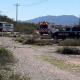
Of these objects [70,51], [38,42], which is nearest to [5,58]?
[70,51]

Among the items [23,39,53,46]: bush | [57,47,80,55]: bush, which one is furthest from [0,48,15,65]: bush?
[23,39,53,46]: bush

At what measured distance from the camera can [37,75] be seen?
60.0 ft

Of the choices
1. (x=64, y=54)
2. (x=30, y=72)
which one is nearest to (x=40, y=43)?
(x=64, y=54)

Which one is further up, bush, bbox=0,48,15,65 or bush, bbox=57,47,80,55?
bush, bbox=0,48,15,65

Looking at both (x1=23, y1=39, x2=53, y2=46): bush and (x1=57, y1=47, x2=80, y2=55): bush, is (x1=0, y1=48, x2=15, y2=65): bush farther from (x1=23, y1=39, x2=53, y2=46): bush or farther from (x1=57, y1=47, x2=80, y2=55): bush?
(x1=23, y1=39, x2=53, y2=46): bush

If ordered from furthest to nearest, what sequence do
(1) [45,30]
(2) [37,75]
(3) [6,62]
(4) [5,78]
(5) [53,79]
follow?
(1) [45,30]
(3) [6,62]
(2) [37,75]
(5) [53,79]
(4) [5,78]

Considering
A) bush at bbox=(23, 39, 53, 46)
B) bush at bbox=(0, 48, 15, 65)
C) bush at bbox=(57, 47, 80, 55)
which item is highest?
bush at bbox=(0, 48, 15, 65)

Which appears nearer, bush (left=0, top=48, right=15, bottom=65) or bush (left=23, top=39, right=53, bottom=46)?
bush (left=0, top=48, right=15, bottom=65)

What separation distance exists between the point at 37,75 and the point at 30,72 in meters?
1.18

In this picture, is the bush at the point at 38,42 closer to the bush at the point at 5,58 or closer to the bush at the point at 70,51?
the bush at the point at 70,51

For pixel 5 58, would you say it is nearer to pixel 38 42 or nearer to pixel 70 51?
pixel 70 51

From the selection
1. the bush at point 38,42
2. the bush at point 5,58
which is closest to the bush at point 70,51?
the bush at point 5,58

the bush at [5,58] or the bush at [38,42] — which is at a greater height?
the bush at [5,58]

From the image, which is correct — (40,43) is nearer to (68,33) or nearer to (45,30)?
(68,33)
